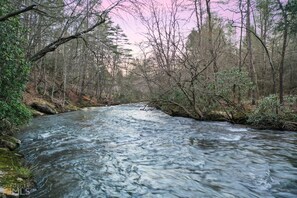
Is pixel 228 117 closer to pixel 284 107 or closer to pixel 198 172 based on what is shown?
pixel 284 107

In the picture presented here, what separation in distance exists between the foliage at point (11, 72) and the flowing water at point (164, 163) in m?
1.10

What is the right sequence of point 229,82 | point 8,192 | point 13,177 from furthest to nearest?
point 229,82
point 13,177
point 8,192

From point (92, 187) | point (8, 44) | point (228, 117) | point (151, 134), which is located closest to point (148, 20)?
point (228, 117)

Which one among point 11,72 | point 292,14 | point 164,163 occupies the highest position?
point 292,14

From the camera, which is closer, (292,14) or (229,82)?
(292,14)

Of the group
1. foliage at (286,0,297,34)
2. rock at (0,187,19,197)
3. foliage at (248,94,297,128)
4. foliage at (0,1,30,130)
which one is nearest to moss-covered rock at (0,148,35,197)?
rock at (0,187,19,197)

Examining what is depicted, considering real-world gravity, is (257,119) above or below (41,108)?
below

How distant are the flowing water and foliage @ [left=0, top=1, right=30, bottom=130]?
1.10 meters

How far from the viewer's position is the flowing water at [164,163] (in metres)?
5.47

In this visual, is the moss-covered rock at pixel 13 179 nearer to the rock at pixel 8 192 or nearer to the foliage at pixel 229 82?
the rock at pixel 8 192

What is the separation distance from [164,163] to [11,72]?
5791 mm

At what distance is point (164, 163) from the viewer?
7.29 metres

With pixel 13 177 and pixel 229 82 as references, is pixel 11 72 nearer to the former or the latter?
pixel 13 177

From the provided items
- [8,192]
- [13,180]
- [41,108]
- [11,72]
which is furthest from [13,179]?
[41,108]
